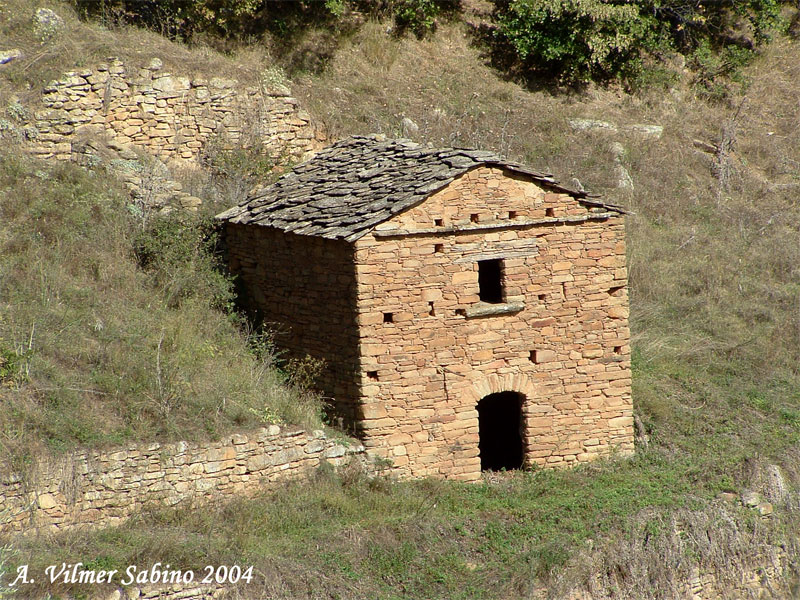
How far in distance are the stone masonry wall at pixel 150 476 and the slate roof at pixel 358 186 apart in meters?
2.59

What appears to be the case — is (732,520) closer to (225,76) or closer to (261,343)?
(261,343)

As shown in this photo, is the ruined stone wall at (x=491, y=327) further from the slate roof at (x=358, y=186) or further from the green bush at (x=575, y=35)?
the green bush at (x=575, y=35)

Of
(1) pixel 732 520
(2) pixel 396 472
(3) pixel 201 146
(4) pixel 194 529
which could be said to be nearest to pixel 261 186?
(3) pixel 201 146

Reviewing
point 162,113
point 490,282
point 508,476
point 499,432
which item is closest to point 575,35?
point 162,113

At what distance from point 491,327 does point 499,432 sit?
2473 millimetres

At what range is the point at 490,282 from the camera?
39.5ft

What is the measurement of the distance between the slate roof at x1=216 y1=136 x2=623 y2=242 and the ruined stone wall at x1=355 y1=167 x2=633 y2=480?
0.59 ft

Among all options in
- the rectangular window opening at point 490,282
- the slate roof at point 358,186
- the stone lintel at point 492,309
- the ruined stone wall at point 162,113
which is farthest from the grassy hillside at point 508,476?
the rectangular window opening at point 490,282

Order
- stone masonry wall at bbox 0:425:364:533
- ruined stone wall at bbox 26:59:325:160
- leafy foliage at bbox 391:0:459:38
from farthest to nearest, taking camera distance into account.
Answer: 1. leafy foliage at bbox 391:0:459:38
2. ruined stone wall at bbox 26:59:325:160
3. stone masonry wall at bbox 0:425:364:533

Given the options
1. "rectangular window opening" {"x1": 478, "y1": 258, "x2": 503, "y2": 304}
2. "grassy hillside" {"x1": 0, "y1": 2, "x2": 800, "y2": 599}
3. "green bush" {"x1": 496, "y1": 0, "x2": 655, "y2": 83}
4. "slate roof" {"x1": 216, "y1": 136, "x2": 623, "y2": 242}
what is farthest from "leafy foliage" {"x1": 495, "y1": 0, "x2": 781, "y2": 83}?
"rectangular window opening" {"x1": 478, "y1": 258, "x2": 503, "y2": 304}

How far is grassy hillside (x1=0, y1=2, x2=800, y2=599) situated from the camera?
977 centimetres

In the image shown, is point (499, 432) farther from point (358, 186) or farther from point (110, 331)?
point (110, 331)

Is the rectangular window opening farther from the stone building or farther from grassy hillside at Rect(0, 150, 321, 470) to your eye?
grassy hillside at Rect(0, 150, 321, 470)

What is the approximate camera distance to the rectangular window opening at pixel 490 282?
11773mm
